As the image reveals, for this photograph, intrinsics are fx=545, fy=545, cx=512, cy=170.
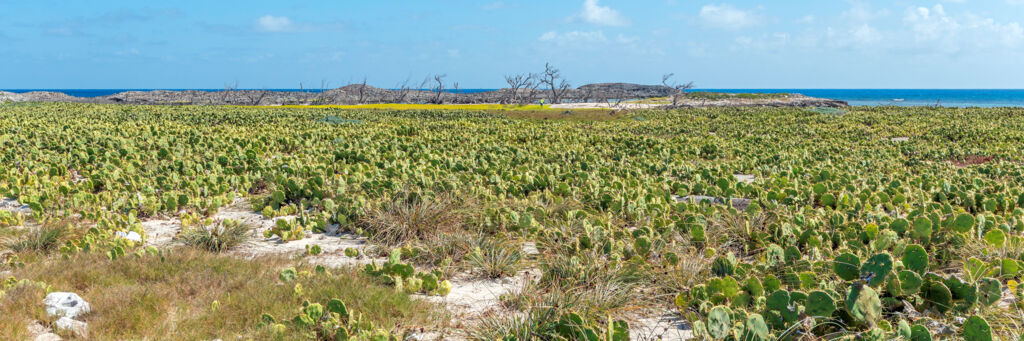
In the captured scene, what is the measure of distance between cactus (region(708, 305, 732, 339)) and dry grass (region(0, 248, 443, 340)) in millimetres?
1824

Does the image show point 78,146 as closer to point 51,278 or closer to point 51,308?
point 51,278

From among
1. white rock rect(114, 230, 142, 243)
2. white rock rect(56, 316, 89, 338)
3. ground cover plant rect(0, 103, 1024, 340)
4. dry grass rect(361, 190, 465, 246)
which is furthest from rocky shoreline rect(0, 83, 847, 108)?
white rock rect(56, 316, 89, 338)

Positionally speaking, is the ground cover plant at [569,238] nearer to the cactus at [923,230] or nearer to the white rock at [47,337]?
the cactus at [923,230]

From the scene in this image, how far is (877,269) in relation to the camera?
3625 mm

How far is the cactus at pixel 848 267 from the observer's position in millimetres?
3879

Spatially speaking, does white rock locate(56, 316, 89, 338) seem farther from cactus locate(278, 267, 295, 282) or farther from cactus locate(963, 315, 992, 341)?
cactus locate(963, 315, 992, 341)

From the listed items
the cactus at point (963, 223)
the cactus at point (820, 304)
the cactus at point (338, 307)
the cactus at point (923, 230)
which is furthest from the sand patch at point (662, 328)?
the cactus at point (963, 223)

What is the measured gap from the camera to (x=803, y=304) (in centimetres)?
354

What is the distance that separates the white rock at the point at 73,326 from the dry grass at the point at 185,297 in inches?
2.0

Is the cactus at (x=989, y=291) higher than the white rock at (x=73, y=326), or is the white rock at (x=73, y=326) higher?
the cactus at (x=989, y=291)

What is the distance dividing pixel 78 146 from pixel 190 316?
10978mm

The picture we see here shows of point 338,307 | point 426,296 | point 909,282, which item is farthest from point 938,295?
point 338,307

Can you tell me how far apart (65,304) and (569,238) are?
4.18 meters

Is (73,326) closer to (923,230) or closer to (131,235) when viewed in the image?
(131,235)
